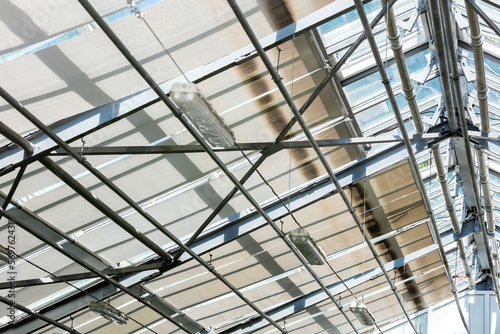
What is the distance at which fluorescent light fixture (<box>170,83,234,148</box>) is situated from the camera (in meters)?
9.04

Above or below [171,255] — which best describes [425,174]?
→ above

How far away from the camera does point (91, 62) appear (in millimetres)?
10883

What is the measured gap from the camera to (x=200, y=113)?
9.34 metres

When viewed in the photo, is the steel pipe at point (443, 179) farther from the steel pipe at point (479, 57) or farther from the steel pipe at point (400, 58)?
the steel pipe at point (479, 57)

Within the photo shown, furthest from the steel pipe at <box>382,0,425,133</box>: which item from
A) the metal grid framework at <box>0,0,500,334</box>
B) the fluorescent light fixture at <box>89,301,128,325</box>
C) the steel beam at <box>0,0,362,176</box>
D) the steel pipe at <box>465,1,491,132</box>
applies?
the fluorescent light fixture at <box>89,301,128,325</box>

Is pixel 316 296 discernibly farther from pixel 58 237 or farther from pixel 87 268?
pixel 58 237

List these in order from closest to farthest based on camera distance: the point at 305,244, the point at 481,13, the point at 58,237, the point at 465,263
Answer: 1. the point at 481,13
2. the point at 305,244
3. the point at 58,237
4. the point at 465,263

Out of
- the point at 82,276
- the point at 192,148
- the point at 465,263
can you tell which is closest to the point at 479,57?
the point at 192,148

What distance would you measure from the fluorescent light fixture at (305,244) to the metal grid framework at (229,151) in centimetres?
206

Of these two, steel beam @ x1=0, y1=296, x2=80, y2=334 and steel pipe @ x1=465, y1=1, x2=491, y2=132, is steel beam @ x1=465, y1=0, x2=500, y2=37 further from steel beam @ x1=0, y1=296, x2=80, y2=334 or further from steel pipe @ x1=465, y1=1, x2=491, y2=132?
steel beam @ x1=0, y1=296, x2=80, y2=334

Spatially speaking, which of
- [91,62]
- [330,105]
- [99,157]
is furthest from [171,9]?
[330,105]

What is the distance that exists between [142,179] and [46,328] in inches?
257

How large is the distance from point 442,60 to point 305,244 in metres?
4.27

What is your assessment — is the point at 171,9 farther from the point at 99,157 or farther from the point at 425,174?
the point at 425,174
